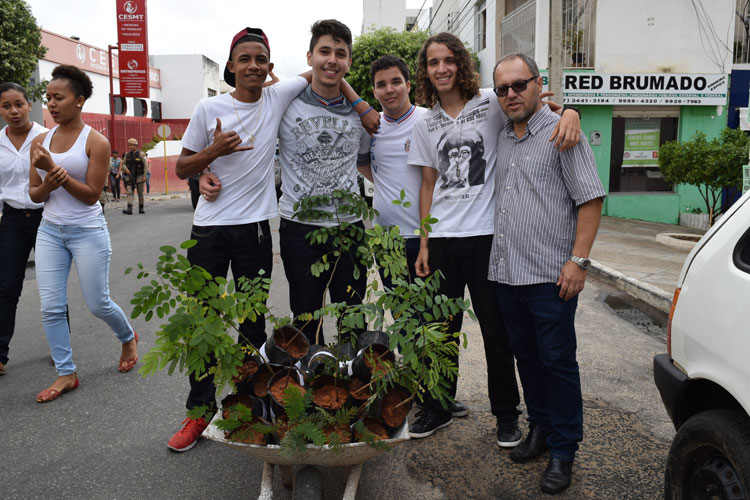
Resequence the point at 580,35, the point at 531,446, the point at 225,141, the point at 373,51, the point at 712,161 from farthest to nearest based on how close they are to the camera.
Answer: the point at 373,51, the point at 580,35, the point at 712,161, the point at 531,446, the point at 225,141

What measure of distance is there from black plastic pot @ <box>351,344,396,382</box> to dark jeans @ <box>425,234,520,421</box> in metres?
0.74

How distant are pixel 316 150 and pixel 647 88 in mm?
14837

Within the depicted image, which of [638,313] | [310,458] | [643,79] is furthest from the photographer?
[643,79]

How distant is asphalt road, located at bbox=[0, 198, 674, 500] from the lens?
300cm

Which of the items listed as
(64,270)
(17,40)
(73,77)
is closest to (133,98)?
(17,40)

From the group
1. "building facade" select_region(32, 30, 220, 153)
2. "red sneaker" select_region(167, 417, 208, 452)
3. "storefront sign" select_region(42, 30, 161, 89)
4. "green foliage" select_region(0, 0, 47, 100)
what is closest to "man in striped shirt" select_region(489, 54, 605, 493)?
"red sneaker" select_region(167, 417, 208, 452)

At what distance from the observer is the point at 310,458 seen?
7.49ft

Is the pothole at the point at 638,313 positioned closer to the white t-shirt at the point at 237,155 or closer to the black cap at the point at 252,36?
the white t-shirt at the point at 237,155

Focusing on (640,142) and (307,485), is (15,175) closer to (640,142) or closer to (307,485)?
(307,485)

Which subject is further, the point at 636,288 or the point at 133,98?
the point at 133,98

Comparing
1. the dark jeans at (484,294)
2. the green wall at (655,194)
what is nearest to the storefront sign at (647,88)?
the green wall at (655,194)

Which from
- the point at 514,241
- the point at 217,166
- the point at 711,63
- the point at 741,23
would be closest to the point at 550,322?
the point at 514,241

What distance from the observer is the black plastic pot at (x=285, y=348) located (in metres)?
2.71

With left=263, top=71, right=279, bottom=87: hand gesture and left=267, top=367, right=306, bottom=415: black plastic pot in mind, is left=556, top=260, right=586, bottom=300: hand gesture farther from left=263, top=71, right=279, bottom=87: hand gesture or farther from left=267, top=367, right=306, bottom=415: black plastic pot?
left=263, top=71, right=279, bottom=87: hand gesture
